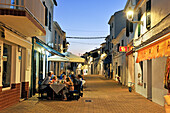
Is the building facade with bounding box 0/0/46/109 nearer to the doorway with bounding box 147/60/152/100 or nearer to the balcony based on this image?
the balcony

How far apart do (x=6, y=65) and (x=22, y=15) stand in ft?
9.94

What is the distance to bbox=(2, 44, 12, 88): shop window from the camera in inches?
402

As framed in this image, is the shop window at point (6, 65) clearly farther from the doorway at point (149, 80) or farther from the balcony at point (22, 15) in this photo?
the doorway at point (149, 80)

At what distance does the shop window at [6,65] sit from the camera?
10219mm

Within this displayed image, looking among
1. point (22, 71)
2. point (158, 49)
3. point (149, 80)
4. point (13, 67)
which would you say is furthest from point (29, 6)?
point (149, 80)

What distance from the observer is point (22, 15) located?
8.43 metres

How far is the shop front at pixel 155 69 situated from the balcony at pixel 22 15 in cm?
503

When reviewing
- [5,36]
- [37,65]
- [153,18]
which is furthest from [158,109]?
[37,65]

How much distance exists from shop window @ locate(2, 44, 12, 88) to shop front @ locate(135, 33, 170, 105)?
20.8 feet

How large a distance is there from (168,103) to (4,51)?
690cm

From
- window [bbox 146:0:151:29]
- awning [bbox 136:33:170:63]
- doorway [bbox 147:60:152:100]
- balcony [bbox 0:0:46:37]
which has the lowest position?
doorway [bbox 147:60:152:100]

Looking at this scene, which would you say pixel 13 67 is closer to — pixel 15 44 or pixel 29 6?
pixel 15 44

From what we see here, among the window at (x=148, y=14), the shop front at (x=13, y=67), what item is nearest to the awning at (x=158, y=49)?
the window at (x=148, y=14)

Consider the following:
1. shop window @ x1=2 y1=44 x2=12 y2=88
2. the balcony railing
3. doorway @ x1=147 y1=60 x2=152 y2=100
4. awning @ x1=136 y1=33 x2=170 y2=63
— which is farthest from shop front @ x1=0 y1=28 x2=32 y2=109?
doorway @ x1=147 y1=60 x2=152 y2=100
